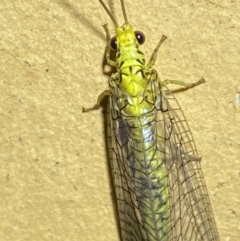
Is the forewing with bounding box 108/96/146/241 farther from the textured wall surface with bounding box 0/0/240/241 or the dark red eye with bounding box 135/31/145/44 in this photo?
the dark red eye with bounding box 135/31/145/44

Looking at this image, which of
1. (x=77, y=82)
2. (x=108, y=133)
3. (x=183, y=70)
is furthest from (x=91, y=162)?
(x=183, y=70)

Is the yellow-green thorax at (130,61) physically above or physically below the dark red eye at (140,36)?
below

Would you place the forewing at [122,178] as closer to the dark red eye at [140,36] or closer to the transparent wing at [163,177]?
the transparent wing at [163,177]

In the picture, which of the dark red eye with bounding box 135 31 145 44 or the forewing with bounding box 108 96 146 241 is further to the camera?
the forewing with bounding box 108 96 146 241

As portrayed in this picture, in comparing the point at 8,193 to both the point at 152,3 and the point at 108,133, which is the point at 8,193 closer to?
the point at 108,133

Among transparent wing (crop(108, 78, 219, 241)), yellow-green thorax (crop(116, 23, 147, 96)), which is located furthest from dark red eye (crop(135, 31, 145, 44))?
transparent wing (crop(108, 78, 219, 241))

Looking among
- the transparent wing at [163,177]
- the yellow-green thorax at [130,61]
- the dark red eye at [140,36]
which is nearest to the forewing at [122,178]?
the transparent wing at [163,177]

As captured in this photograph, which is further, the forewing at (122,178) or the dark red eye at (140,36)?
the forewing at (122,178)

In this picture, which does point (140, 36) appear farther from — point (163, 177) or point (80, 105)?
point (163, 177)
